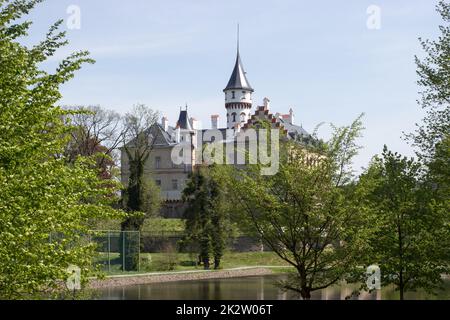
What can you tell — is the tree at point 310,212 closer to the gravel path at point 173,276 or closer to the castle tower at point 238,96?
the gravel path at point 173,276

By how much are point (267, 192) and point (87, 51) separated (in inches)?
366

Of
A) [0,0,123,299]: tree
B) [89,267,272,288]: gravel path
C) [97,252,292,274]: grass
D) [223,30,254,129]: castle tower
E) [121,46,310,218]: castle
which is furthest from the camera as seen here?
[223,30,254,129]: castle tower

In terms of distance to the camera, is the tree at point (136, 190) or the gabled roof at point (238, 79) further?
the gabled roof at point (238, 79)

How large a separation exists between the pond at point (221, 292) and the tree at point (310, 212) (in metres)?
6.26

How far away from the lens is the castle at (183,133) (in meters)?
73.3

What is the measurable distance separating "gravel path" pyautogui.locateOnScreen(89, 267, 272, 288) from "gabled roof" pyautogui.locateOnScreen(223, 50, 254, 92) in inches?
1942

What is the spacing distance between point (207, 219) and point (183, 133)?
39.9 m

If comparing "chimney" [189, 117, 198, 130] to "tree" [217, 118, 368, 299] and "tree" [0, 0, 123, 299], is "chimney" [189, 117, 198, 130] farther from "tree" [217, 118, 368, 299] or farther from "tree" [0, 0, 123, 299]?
"tree" [0, 0, 123, 299]

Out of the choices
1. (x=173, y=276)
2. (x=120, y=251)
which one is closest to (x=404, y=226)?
(x=173, y=276)

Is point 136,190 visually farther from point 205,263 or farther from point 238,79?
point 238,79

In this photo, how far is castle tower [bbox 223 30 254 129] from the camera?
8969cm

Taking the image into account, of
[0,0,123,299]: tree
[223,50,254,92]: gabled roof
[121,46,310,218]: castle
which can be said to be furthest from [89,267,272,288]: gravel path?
[223,50,254,92]: gabled roof

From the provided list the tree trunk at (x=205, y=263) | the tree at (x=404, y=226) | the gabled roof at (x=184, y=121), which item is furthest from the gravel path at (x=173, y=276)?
the gabled roof at (x=184, y=121)

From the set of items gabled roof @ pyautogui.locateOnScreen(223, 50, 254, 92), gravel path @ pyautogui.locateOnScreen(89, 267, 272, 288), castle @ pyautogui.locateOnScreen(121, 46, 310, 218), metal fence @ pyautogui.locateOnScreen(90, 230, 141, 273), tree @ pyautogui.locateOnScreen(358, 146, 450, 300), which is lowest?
gravel path @ pyautogui.locateOnScreen(89, 267, 272, 288)
